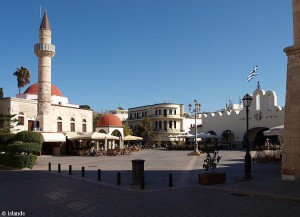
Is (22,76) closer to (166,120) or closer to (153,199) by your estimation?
(166,120)

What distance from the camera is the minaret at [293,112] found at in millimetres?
13861

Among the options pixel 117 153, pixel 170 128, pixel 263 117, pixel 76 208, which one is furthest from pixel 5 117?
pixel 170 128

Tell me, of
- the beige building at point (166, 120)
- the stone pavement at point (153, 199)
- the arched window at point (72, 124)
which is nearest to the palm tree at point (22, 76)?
the arched window at point (72, 124)

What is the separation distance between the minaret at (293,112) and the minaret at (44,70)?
109ft

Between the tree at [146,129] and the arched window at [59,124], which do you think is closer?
the arched window at [59,124]

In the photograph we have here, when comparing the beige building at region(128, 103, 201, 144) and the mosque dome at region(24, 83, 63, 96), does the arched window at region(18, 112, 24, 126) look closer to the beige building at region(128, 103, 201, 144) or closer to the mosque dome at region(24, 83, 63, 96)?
the mosque dome at region(24, 83, 63, 96)

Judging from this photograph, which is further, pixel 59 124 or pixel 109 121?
pixel 109 121

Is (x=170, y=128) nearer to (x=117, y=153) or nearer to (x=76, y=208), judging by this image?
(x=117, y=153)

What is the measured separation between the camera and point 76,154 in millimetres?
41906

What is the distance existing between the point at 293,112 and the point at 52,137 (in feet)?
106

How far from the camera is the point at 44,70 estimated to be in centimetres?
4191

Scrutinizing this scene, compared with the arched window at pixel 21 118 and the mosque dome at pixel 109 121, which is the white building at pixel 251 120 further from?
the arched window at pixel 21 118

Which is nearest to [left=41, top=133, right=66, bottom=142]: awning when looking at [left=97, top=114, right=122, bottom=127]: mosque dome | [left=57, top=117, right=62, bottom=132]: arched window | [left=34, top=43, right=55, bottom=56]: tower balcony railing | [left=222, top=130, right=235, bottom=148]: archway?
[left=57, top=117, right=62, bottom=132]: arched window

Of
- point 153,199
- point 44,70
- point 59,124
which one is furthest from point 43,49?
point 153,199
